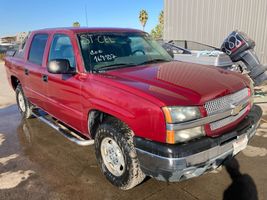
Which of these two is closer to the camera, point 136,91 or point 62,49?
point 136,91

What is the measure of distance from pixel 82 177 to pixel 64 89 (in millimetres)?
1192

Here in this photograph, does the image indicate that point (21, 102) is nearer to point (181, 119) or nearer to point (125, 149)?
point (125, 149)

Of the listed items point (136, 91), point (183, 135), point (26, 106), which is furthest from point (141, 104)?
point (26, 106)

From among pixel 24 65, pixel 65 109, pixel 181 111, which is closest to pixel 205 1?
pixel 24 65

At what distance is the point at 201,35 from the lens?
13586mm

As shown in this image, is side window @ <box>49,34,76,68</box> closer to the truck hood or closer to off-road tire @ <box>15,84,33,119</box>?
the truck hood

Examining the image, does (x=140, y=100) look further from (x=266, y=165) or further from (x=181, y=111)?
(x=266, y=165)

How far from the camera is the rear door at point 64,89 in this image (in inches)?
145

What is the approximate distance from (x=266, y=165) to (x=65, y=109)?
280 cm

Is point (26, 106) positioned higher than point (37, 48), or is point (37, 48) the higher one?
point (37, 48)

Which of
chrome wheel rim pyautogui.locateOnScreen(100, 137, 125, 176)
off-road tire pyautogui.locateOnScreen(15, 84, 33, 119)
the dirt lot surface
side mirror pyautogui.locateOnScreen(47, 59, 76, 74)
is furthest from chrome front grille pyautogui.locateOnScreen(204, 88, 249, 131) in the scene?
off-road tire pyautogui.locateOnScreen(15, 84, 33, 119)

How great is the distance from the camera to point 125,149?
296 cm

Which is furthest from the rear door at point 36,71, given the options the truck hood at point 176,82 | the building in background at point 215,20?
the building in background at point 215,20

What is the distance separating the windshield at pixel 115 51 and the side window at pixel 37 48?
114 cm
